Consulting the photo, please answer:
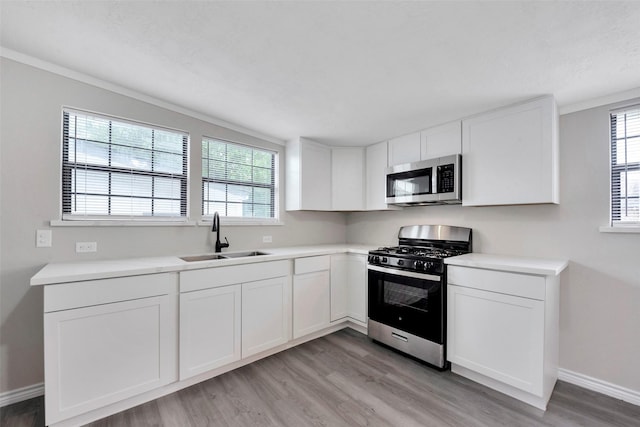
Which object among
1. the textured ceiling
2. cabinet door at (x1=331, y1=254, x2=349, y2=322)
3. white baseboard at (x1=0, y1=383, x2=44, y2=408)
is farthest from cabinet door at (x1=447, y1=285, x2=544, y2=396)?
white baseboard at (x1=0, y1=383, x2=44, y2=408)

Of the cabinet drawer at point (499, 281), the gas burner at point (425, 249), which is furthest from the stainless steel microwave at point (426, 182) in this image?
the cabinet drawer at point (499, 281)

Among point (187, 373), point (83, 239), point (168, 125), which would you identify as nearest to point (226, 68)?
point (168, 125)

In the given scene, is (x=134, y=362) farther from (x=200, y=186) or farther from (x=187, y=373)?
(x=200, y=186)

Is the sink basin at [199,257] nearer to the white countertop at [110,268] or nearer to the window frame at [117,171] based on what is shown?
the white countertop at [110,268]

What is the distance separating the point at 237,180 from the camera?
10.5 feet

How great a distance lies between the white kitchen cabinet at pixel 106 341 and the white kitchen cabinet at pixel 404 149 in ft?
8.64

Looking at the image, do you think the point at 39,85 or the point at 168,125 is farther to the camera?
the point at 168,125

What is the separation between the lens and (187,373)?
213 cm

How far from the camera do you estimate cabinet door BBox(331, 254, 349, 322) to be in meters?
3.23

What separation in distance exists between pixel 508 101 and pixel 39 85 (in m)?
3.66

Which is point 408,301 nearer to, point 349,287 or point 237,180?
point 349,287

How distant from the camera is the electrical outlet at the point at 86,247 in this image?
2146mm

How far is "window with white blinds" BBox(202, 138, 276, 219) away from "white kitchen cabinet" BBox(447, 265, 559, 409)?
2.23 meters

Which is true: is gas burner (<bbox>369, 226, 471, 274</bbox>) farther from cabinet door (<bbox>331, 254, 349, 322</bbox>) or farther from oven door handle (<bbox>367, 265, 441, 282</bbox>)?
cabinet door (<bbox>331, 254, 349, 322</bbox>)
